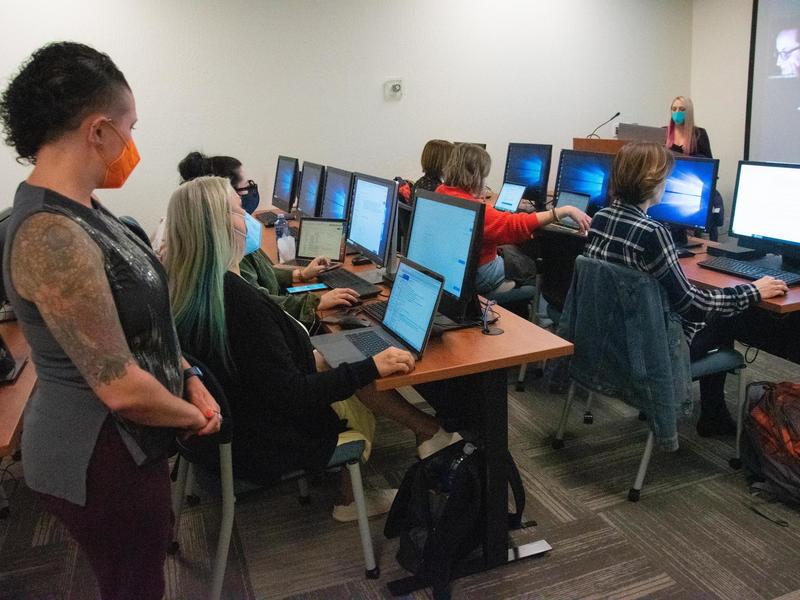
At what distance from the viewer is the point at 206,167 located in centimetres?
303

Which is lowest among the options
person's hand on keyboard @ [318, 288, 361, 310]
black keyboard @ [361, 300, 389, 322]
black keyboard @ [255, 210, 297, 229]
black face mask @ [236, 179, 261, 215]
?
black keyboard @ [361, 300, 389, 322]

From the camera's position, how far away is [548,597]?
5.88 ft

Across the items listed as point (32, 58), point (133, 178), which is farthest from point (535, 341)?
point (133, 178)

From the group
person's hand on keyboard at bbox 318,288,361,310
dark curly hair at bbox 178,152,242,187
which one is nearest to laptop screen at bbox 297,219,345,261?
dark curly hair at bbox 178,152,242,187

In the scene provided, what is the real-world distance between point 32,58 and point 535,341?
1.42 m

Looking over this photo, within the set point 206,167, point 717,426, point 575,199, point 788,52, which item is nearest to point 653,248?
point 717,426

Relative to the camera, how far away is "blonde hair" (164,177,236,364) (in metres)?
1.54

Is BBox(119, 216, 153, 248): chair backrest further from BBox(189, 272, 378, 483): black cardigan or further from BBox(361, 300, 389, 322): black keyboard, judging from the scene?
BBox(361, 300, 389, 322): black keyboard

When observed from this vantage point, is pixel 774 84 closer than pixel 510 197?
No

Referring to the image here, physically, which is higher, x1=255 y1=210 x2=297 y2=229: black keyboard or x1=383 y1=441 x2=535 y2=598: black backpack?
x1=255 y1=210 x2=297 y2=229: black keyboard

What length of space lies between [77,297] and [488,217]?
2.02 m

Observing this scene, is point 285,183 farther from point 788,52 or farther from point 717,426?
point 788,52

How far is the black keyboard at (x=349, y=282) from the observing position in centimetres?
238

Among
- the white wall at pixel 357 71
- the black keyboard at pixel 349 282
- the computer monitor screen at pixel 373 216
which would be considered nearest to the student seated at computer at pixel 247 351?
the black keyboard at pixel 349 282
